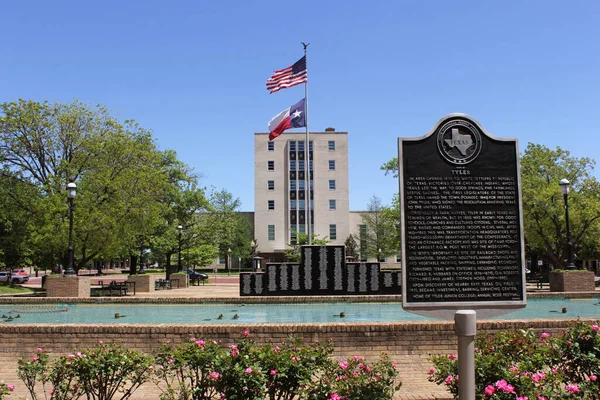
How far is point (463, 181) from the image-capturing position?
552cm

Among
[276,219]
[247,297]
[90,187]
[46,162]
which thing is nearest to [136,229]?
[90,187]

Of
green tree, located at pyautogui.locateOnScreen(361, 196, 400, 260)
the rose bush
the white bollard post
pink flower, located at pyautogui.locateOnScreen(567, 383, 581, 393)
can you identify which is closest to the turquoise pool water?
the rose bush

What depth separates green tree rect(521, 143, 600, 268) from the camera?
3145 centimetres

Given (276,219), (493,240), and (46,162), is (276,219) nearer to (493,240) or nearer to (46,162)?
(46,162)

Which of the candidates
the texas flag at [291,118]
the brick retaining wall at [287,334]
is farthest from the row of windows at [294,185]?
the brick retaining wall at [287,334]

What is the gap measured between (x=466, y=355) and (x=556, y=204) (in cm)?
3020

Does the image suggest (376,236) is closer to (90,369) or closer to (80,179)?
(80,179)

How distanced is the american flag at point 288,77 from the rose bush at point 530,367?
81.2 feet

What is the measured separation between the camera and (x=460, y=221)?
17.8 ft

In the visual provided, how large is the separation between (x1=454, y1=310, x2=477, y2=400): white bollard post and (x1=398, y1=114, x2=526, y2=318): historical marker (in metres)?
0.53

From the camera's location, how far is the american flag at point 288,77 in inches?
1172

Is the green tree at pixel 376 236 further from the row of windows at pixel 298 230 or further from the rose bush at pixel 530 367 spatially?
the rose bush at pixel 530 367

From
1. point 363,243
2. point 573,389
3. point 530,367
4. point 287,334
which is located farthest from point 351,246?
point 573,389

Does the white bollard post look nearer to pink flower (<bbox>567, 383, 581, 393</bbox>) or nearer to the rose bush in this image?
the rose bush
